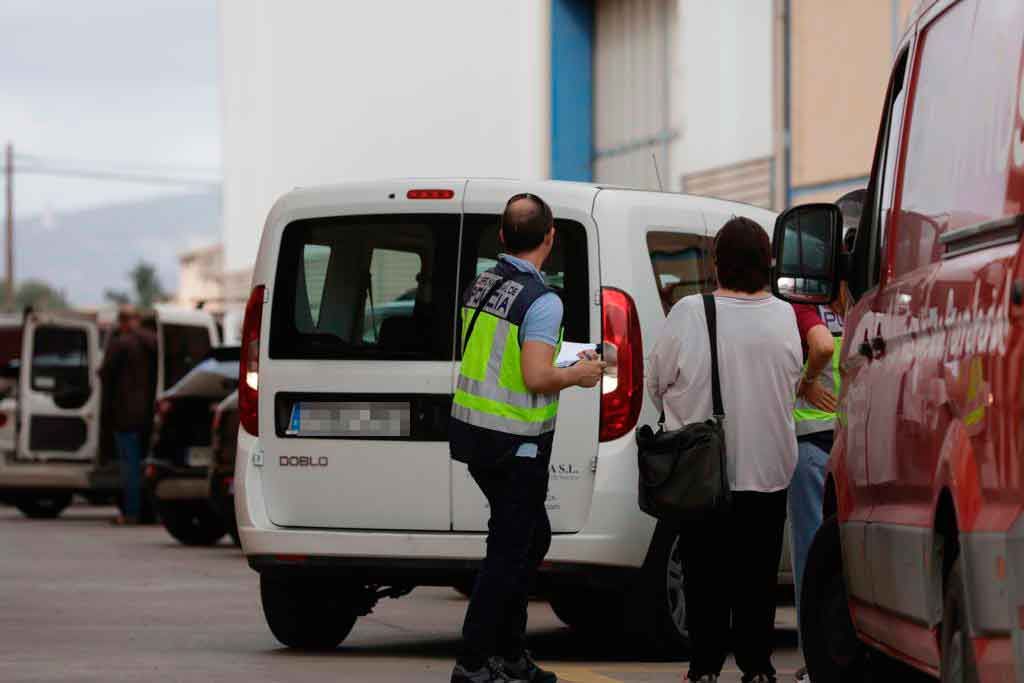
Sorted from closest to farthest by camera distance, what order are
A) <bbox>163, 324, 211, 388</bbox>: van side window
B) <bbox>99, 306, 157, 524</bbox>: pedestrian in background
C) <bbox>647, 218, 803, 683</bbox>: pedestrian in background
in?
<bbox>647, 218, 803, 683</bbox>: pedestrian in background
<bbox>163, 324, 211, 388</bbox>: van side window
<bbox>99, 306, 157, 524</bbox>: pedestrian in background

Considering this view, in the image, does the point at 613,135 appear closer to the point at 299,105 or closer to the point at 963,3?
the point at 299,105

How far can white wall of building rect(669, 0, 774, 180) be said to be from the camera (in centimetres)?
2362

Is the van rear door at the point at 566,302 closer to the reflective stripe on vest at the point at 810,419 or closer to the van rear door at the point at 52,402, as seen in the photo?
the reflective stripe on vest at the point at 810,419

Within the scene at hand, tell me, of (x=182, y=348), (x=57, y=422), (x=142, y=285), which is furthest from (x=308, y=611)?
(x=142, y=285)

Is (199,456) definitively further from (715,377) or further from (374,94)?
(374,94)

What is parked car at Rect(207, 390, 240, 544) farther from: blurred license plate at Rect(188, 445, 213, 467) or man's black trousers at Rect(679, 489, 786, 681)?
man's black trousers at Rect(679, 489, 786, 681)

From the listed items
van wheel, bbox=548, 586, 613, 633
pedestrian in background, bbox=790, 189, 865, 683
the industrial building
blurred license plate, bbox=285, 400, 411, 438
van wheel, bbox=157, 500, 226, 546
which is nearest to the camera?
pedestrian in background, bbox=790, 189, 865, 683

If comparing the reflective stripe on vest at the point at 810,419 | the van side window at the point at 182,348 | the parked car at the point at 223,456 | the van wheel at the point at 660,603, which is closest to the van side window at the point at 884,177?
the reflective stripe on vest at the point at 810,419

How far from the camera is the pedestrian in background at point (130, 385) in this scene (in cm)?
2120

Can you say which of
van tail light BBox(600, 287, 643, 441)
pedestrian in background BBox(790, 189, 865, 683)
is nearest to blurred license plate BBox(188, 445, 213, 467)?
van tail light BBox(600, 287, 643, 441)

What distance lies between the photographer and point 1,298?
15562 centimetres

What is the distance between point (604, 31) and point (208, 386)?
1204 cm

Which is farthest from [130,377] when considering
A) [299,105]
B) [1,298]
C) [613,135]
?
[1,298]

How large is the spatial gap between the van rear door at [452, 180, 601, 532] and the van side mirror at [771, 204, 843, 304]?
85.8 inches
